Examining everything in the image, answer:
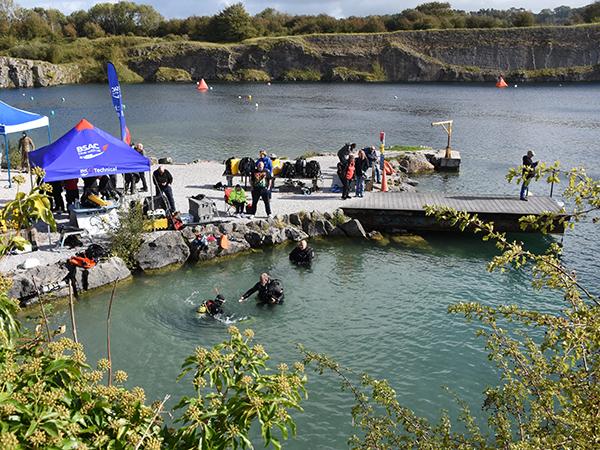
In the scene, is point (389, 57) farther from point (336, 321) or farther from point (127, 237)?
point (336, 321)

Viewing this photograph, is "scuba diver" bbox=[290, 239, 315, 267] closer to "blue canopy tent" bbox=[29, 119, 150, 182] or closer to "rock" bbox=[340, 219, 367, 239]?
"rock" bbox=[340, 219, 367, 239]

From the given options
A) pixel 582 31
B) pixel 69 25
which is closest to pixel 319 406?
pixel 582 31

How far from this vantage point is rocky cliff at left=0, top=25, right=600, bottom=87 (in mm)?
98000

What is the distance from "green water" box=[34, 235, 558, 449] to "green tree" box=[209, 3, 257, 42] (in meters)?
104

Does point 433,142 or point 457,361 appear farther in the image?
point 433,142

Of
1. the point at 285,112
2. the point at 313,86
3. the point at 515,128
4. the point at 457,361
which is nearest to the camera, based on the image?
the point at 457,361

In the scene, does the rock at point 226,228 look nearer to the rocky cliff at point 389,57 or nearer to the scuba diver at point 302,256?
the scuba diver at point 302,256

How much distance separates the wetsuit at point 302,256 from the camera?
1609cm

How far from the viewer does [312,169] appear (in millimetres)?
22656

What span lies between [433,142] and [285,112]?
20.1 meters

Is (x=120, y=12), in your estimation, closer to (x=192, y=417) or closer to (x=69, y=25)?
(x=69, y=25)

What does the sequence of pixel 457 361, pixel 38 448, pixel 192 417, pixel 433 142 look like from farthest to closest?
pixel 433 142
pixel 457 361
pixel 192 417
pixel 38 448

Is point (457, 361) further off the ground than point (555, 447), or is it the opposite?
point (555, 447)

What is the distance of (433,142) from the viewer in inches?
1516
